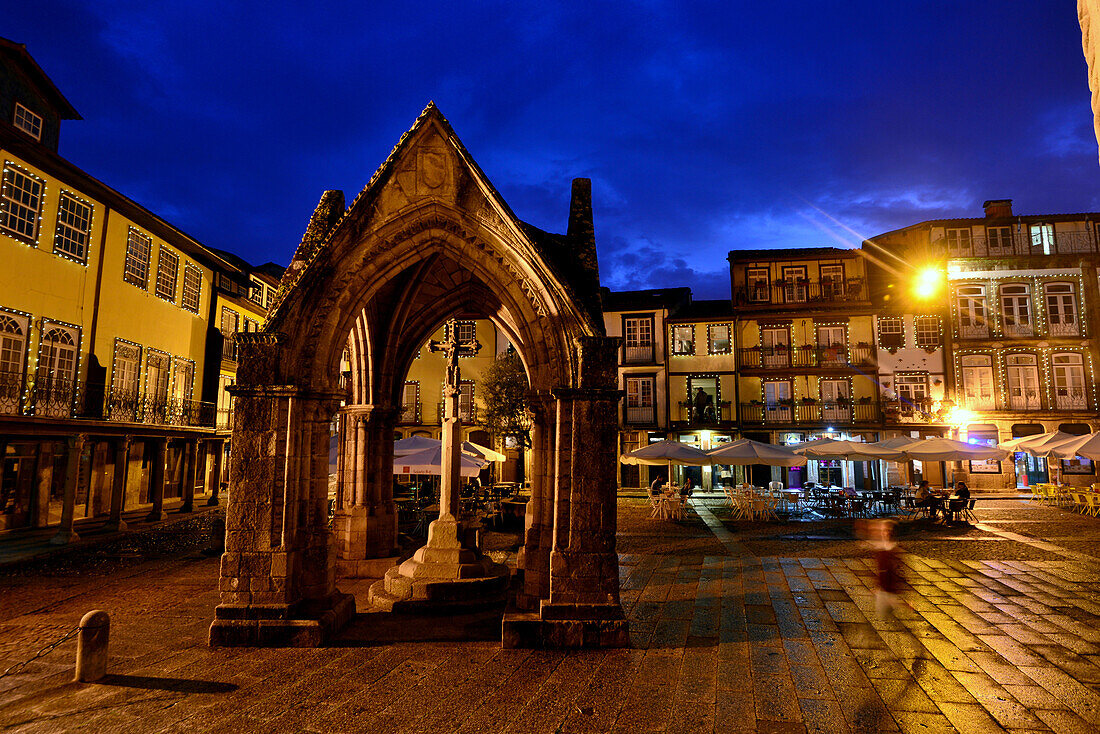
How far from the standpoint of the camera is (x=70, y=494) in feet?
52.4

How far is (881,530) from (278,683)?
7222 millimetres

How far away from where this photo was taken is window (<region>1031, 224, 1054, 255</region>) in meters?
31.2

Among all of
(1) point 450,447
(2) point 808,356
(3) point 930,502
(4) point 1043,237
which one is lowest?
(3) point 930,502

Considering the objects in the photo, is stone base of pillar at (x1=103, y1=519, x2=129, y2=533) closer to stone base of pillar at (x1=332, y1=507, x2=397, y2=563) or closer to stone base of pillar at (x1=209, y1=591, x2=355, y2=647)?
stone base of pillar at (x1=332, y1=507, x2=397, y2=563)

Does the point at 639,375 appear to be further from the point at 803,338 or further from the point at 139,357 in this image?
the point at 139,357

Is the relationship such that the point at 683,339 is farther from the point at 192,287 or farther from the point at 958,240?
the point at 192,287

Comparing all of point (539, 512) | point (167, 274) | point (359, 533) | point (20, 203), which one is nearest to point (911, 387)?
point (539, 512)

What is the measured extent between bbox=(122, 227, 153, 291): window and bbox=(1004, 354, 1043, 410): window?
130 ft

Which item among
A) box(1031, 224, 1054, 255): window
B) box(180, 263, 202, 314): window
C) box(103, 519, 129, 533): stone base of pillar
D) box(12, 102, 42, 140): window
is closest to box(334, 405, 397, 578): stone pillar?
box(103, 519, 129, 533): stone base of pillar

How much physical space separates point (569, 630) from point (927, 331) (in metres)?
32.5

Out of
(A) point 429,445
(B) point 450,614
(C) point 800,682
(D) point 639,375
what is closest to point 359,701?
(B) point 450,614

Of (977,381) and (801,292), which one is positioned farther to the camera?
(801,292)

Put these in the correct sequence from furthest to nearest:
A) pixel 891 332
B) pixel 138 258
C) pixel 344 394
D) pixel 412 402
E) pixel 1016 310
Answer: pixel 412 402 < pixel 891 332 < pixel 1016 310 < pixel 138 258 < pixel 344 394

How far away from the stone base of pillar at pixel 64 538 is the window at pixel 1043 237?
4227 cm
